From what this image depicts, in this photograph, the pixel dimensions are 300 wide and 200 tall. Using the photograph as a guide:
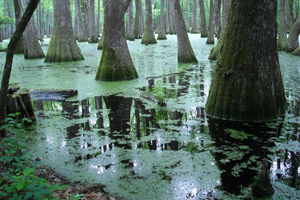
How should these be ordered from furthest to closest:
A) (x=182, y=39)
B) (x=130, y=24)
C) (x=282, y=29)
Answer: (x=130, y=24) < (x=282, y=29) < (x=182, y=39)

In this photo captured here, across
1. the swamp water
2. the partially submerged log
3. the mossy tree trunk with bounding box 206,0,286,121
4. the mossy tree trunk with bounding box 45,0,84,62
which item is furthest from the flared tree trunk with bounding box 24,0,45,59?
the mossy tree trunk with bounding box 206,0,286,121

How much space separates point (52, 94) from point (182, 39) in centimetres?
519

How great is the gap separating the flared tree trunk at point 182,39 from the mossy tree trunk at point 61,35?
14.0 ft

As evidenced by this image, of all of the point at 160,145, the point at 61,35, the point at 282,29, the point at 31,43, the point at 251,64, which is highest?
the point at 282,29

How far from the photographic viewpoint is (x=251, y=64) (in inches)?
157

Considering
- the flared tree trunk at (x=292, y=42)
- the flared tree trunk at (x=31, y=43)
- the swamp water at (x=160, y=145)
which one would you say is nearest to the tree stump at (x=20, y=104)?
the swamp water at (x=160, y=145)

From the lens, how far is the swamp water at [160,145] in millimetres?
2504

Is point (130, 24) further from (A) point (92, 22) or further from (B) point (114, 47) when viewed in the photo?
(B) point (114, 47)

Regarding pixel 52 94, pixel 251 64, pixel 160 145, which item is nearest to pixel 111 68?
pixel 52 94

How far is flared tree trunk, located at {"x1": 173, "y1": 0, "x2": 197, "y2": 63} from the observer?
9.24 m

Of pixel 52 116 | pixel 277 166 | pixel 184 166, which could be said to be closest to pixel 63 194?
pixel 184 166

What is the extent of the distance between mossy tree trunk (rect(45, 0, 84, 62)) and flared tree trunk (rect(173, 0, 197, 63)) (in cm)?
426

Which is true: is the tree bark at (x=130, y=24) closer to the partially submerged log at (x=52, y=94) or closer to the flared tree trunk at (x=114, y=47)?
the flared tree trunk at (x=114, y=47)

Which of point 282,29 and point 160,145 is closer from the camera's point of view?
point 160,145
